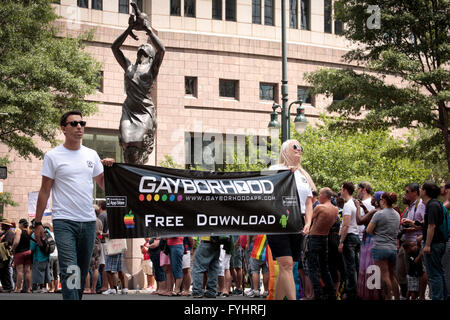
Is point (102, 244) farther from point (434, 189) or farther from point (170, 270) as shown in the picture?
point (434, 189)

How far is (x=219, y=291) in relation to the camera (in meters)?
16.8

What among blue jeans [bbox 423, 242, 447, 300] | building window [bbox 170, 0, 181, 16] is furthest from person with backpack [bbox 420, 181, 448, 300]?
building window [bbox 170, 0, 181, 16]

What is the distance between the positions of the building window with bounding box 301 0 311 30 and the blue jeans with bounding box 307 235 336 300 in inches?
1677

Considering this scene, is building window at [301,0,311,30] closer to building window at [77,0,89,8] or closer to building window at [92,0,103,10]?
building window at [92,0,103,10]

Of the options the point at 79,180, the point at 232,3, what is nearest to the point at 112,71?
the point at 232,3

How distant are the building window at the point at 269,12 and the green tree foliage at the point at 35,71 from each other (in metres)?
23.1

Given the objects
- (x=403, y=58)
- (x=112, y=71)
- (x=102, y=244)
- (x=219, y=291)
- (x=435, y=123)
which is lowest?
(x=219, y=291)

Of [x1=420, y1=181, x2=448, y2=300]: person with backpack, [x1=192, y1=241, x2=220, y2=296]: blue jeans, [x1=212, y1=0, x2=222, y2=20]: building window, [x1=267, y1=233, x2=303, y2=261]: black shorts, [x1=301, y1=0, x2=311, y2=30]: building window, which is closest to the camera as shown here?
[x1=267, y1=233, x2=303, y2=261]: black shorts

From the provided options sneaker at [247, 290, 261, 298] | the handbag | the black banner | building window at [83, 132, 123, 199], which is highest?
building window at [83, 132, 123, 199]

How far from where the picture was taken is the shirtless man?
11516mm

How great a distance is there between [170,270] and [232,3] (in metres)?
37.3

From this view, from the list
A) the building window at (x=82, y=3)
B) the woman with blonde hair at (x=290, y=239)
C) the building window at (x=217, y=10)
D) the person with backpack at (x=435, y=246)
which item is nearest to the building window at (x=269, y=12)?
the building window at (x=217, y=10)

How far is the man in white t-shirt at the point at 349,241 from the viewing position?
1288 centimetres

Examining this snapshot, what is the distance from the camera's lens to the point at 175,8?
49406 millimetres
